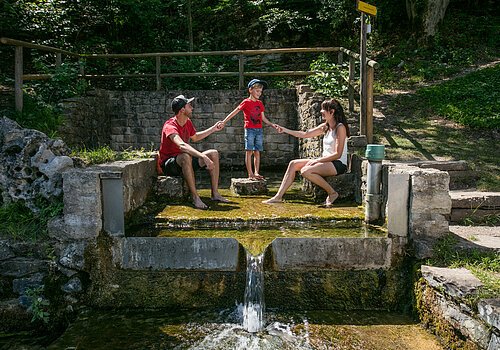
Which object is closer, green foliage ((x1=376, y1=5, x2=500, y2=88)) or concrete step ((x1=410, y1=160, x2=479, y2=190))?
concrete step ((x1=410, y1=160, x2=479, y2=190))

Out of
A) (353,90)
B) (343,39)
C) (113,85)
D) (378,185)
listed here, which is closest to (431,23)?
(343,39)

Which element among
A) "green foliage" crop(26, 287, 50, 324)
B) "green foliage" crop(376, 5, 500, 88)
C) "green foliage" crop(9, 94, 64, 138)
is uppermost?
"green foliage" crop(376, 5, 500, 88)

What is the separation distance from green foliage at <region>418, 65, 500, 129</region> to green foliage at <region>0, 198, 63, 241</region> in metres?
8.08

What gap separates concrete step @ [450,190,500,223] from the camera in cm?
546

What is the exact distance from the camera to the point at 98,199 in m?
4.77

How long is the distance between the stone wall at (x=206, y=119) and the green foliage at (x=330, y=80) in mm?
682

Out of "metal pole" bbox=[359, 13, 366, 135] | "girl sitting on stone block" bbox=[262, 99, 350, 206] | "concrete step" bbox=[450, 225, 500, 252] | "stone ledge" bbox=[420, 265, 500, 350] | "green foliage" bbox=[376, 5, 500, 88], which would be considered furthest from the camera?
"green foliage" bbox=[376, 5, 500, 88]

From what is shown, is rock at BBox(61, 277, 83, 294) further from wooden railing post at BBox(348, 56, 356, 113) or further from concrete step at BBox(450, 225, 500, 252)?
wooden railing post at BBox(348, 56, 356, 113)

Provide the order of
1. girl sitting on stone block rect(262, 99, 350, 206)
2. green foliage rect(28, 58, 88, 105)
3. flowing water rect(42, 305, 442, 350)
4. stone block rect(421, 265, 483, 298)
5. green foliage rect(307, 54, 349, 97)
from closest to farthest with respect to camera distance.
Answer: stone block rect(421, 265, 483, 298) < flowing water rect(42, 305, 442, 350) < girl sitting on stone block rect(262, 99, 350, 206) < green foliage rect(28, 58, 88, 105) < green foliage rect(307, 54, 349, 97)

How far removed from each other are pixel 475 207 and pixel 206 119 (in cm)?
661

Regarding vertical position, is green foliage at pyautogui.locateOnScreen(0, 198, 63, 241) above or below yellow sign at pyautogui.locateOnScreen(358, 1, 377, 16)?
below

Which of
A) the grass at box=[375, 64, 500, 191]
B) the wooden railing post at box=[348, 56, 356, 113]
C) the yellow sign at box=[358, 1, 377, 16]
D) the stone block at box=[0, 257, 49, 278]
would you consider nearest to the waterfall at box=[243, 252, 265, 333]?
the stone block at box=[0, 257, 49, 278]

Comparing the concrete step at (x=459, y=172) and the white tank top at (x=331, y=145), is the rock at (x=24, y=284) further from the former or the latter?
the concrete step at (x=459, y=172)

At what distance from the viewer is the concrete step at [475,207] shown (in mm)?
5457
